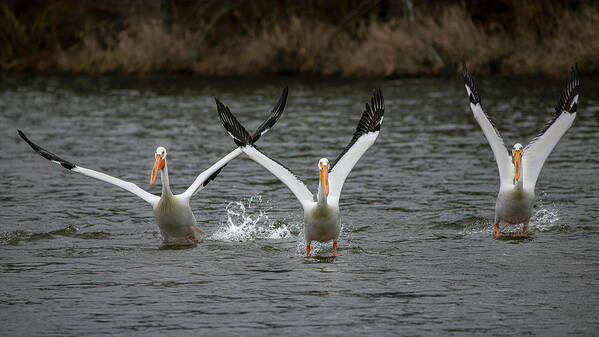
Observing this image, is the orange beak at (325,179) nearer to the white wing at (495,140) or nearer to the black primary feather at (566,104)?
the white wing at (495,140)

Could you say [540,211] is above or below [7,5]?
below

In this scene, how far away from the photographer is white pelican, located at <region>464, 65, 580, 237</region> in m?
12.0

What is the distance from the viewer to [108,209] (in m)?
14.1

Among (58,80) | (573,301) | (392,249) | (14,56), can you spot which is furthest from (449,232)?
(14,56)

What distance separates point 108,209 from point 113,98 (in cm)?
1553

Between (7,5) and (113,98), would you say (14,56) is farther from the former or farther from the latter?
(113,98)

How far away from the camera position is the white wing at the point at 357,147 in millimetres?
11375

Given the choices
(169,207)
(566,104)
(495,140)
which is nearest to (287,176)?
(169,207)

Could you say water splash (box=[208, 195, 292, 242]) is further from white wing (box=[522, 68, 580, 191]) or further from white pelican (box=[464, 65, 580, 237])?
white wing (box=[522, 68, 580, 191])

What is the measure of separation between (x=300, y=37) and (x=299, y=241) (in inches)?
866

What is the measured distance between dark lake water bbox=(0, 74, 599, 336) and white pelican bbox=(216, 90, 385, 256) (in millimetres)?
371

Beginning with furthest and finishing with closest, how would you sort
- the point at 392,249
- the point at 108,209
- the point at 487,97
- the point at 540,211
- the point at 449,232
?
the point at 487,97, the point at 108,209, the point at 540,211, the point at 449,232, the point at 392,249

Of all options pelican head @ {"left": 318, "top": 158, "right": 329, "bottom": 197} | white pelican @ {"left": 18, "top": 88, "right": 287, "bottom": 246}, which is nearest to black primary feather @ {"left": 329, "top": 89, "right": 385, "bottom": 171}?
pelican head @ {"left": 318, "top": 158, "right": 329, "bottom": 197}

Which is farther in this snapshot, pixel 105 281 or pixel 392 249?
pixel 392 249
